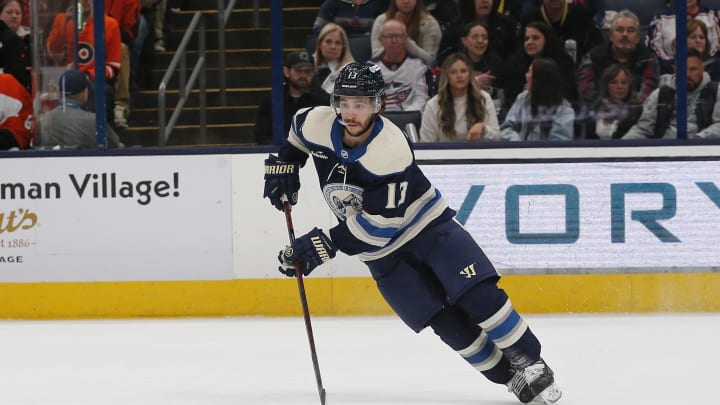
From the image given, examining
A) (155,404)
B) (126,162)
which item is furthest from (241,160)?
(155,404)

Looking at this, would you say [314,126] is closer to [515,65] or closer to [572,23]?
[515,65]

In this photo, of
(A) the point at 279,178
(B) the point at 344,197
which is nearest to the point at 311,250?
(B) the point at 344,197

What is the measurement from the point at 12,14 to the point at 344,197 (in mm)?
3480

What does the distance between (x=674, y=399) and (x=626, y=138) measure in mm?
2666

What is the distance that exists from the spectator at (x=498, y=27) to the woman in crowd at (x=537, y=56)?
5 cm

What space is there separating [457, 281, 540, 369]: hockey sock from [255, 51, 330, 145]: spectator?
8.97ft

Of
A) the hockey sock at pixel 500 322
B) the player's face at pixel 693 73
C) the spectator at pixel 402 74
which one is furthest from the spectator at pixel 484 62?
the hockey sock at pixel 500 322

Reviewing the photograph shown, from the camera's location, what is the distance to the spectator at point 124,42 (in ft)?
21.8

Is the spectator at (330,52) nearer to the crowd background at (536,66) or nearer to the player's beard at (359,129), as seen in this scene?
the crowd background at (536,66)

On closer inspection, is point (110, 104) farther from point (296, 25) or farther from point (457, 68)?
point (457, 68)

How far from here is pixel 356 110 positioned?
3924mm

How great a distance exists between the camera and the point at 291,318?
639cm

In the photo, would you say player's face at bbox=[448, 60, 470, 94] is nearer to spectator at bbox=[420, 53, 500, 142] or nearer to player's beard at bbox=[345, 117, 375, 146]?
spectator at bbox=[420, 53, 500, 142]

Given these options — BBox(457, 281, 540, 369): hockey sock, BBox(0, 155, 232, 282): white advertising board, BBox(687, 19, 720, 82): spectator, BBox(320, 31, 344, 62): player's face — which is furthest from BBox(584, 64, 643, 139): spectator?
BBox(457, 281, 540, 369): hockey sock
